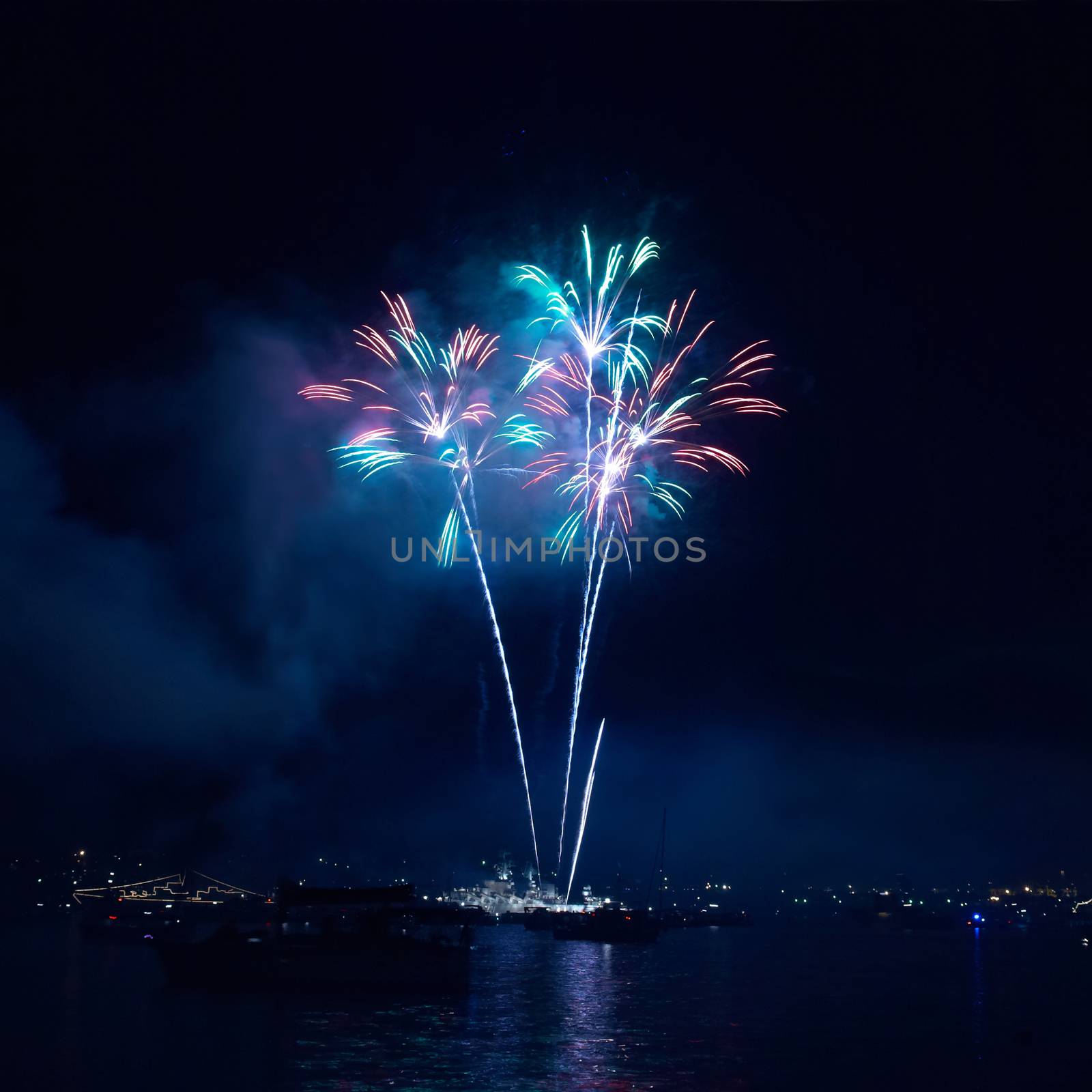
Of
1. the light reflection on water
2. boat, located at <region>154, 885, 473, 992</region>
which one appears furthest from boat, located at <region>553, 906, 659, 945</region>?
boat, located at <region>154, 885, 473, 992</region>

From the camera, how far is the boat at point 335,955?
44.5 meters

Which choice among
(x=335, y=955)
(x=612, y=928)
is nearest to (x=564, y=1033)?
(x=335, y=955)

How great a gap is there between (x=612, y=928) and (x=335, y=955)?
2337 inches

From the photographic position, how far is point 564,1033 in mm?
32656

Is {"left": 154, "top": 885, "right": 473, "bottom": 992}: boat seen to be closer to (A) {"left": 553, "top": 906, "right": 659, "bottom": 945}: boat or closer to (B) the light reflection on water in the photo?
(B) the light reflection on water

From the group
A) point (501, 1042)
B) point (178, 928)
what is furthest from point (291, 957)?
point (178, 928)

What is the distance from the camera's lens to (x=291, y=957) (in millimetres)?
46406

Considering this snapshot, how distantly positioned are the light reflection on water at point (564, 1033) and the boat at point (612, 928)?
33983mm

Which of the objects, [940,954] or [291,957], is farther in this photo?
[940,954]

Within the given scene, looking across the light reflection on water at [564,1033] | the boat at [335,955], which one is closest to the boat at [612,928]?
the light reflection on water at [564,1033]

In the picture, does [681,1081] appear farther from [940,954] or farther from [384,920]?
[940,954]

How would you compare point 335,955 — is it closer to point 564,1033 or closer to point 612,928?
point 564,1033

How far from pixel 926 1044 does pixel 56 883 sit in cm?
17460

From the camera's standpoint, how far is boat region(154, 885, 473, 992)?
44.5 metres
